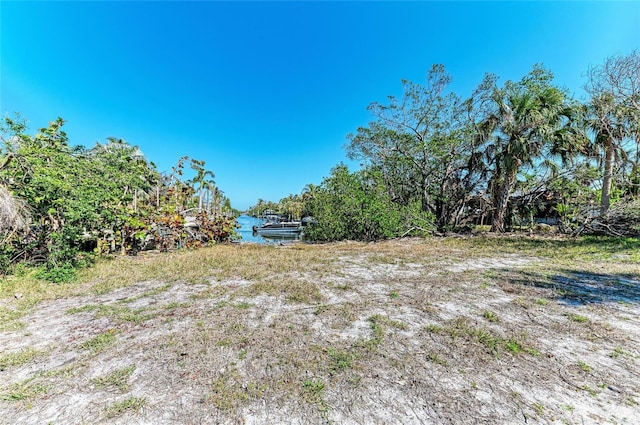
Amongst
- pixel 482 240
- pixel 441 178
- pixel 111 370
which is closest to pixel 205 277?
pixel 111 370

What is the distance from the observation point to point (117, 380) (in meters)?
2.02

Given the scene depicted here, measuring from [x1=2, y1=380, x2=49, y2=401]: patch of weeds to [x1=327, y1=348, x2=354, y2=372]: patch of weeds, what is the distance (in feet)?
7.20

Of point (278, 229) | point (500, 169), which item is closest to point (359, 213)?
point (500, 169)

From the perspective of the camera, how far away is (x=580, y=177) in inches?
422

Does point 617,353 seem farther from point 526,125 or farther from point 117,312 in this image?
point 526,125

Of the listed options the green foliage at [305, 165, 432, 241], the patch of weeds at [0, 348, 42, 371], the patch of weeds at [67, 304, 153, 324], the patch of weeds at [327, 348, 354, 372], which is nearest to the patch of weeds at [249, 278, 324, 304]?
the patch of weeds at [327, 348, 354, 372]

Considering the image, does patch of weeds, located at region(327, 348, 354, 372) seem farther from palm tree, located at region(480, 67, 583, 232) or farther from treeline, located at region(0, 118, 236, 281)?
palm tree, located at region(480, 67, 583, 232)

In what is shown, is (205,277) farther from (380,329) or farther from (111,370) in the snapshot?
(380,329)

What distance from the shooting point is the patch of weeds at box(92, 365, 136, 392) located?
1.96 metres

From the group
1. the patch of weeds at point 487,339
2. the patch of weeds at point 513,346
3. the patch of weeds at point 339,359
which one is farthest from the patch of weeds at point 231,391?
the patch of weeds at point 513,346

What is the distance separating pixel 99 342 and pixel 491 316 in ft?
14.5

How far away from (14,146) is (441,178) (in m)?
15.7

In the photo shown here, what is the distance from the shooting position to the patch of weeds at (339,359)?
2178 millimetres

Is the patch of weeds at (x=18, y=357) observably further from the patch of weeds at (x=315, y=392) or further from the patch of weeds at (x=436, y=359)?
the patch of weeds at (x=436, y=359)
